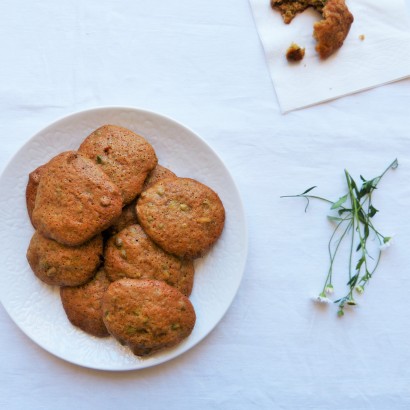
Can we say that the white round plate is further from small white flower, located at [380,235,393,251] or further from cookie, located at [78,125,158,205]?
small white flower, located at [380,235,393,251]

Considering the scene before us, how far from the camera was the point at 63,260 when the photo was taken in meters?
1.58

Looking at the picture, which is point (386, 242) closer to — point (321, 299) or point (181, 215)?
point (321, 299)

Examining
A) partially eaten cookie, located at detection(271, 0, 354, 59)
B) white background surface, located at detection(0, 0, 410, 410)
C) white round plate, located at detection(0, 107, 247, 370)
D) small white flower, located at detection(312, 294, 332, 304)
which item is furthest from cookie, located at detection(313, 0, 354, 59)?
small white flower, located at detection(312, 294, 332, 304)

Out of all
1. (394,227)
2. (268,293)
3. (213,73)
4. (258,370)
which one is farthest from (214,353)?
(213,73)

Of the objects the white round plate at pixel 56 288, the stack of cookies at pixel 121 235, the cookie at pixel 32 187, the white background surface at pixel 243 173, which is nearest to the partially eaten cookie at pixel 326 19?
the white background surface at pixel 243 173

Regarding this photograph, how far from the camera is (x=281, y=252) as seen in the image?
183 cm

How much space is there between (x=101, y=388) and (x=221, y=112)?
1.13 m

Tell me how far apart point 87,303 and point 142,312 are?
0.21m

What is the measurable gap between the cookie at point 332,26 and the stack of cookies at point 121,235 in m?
0.71

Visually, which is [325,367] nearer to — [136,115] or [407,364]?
[407,364]

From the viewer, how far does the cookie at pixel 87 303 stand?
1646mm

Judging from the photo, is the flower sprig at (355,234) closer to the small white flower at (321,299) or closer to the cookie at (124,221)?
the small white flower at (321,299)

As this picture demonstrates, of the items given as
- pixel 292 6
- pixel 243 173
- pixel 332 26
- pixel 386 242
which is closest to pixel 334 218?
pixel 386 242

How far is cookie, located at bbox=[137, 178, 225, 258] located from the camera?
161cm
